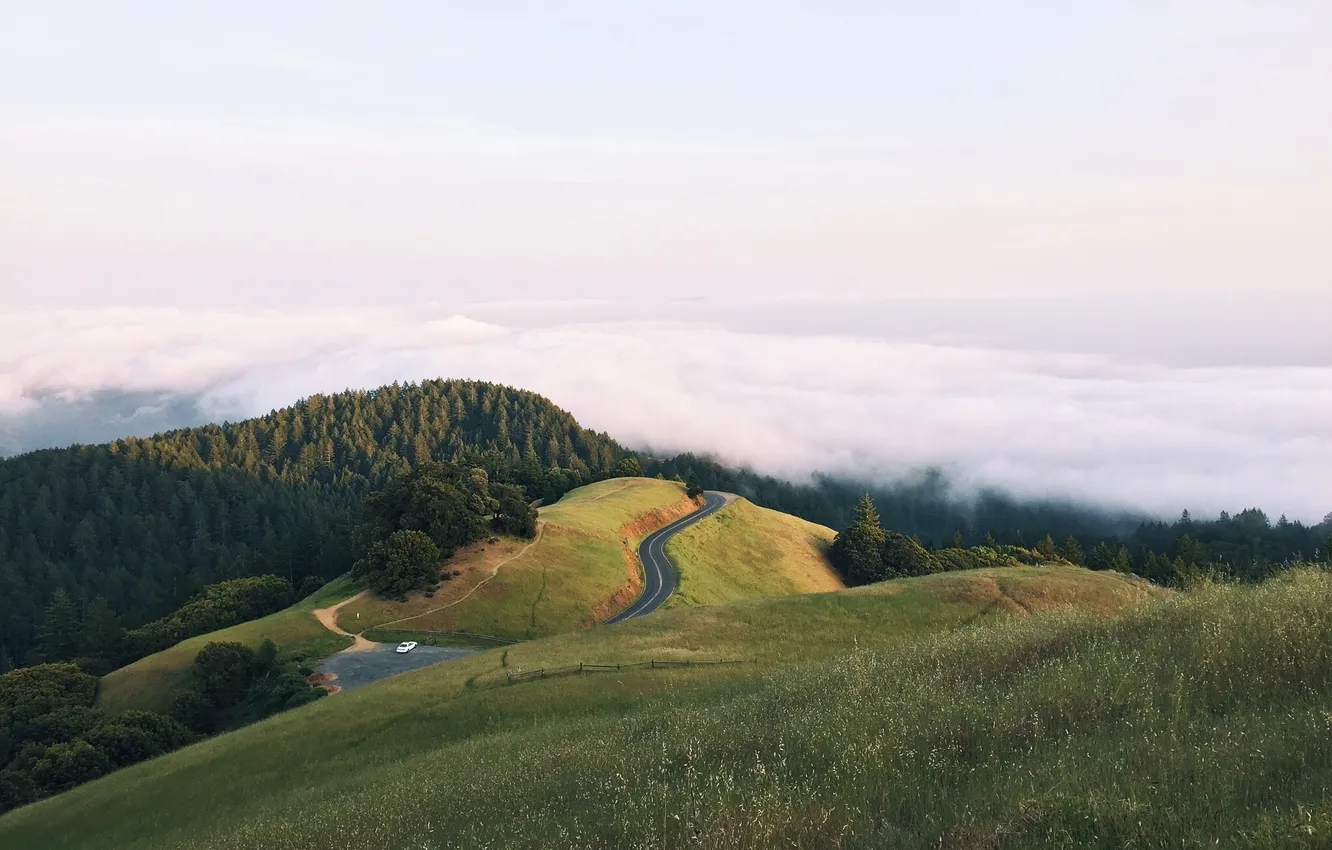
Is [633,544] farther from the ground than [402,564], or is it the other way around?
[402,564]

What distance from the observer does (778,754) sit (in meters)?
13.1

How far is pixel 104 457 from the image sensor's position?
19650 cm

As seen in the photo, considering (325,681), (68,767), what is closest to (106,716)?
(68,767)

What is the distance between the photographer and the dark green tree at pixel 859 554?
100875 mm

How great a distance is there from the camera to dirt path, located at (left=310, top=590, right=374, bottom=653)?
62094 millimetres

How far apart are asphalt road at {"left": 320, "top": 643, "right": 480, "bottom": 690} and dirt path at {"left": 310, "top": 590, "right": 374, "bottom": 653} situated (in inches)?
36.3

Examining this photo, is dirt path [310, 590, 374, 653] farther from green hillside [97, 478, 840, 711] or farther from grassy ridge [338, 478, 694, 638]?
grassy ridge [338, 478, 694, 638]

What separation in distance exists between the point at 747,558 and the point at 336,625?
51.8m

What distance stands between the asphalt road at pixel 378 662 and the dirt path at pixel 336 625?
3.02 ft

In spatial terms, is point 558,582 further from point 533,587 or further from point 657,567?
point 657,567

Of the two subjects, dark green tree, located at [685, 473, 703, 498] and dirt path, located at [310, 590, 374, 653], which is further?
dark green tree, located at [685, 473, 703, 498]

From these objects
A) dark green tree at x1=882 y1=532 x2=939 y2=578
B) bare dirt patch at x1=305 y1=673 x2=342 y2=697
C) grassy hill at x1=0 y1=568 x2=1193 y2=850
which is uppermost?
grassy hill at x1=0 y1=568 x2=1193 y2=850

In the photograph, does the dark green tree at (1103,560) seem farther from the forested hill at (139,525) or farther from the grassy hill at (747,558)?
the forested hill at (139,525)

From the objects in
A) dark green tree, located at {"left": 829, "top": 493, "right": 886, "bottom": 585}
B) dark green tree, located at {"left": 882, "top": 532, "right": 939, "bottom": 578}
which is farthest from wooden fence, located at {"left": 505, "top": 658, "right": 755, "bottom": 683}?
dark green tree, located at {"left": 882, "top": 532, "right": 939, "bottom": 578}
